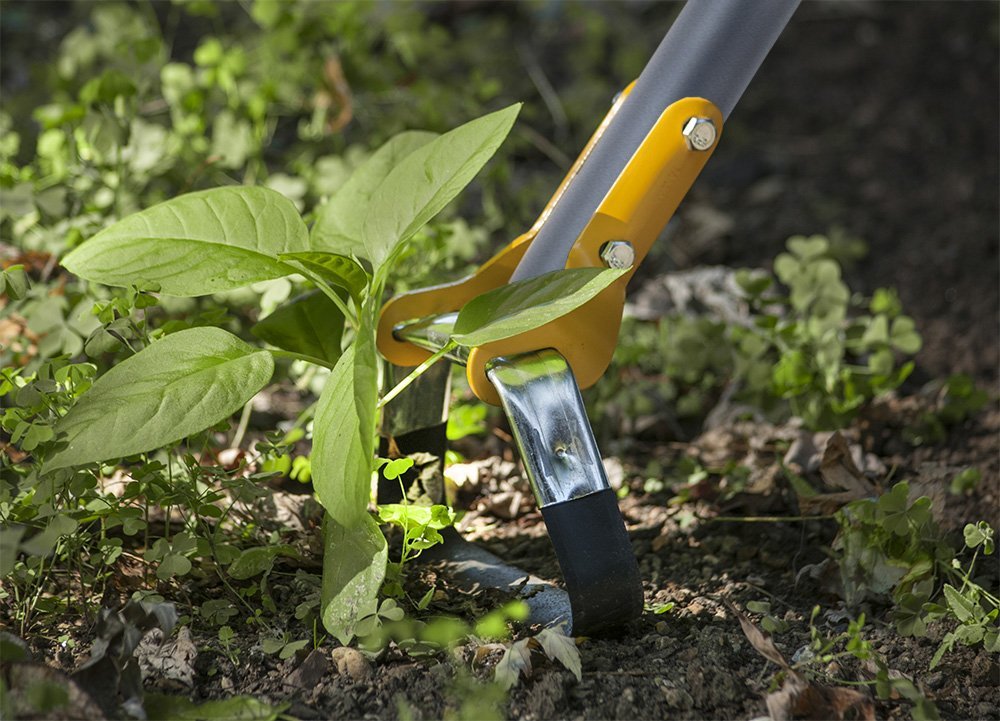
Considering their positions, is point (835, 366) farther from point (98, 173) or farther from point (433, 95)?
point (98, 173)

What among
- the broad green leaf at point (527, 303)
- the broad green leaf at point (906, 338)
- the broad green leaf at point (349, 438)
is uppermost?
the broad green leaf at point (527, 303)

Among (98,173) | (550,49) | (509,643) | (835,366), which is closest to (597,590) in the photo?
(509,643)

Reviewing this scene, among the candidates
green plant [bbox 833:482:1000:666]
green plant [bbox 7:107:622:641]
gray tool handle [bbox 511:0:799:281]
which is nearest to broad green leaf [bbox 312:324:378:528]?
green plant [bbox 7:107:622:641]

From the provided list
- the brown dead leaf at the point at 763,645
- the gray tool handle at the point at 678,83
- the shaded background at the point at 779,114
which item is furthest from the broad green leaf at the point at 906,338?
the brown dead leaf at the point at 763,645

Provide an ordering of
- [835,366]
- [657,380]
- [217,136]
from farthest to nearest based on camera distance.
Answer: [217,136] → [657,380] → [835,366]

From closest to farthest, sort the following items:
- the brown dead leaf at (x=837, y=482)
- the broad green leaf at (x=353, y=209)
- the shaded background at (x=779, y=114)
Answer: the broad green leaf at (x=353, y=209) < the brown dead leaf at (x=837, y=482) < the shaded background at (x=779, y=114)

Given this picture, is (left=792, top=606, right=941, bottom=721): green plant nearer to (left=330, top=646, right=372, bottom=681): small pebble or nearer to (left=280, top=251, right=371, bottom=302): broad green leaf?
(left=330, top=646, right=372, bottom=681): small pebble

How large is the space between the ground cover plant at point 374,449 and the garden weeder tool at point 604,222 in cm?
8

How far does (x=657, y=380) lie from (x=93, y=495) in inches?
38.4

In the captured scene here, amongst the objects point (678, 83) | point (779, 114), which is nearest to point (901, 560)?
point (678, 83)

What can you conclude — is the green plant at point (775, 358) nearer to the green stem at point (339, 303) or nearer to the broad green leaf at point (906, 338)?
the broad green leaf at point (906, 338)

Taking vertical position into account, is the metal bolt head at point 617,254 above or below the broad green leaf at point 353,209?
below

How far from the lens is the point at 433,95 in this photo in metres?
2.11

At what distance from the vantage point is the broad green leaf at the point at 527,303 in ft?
3.14
